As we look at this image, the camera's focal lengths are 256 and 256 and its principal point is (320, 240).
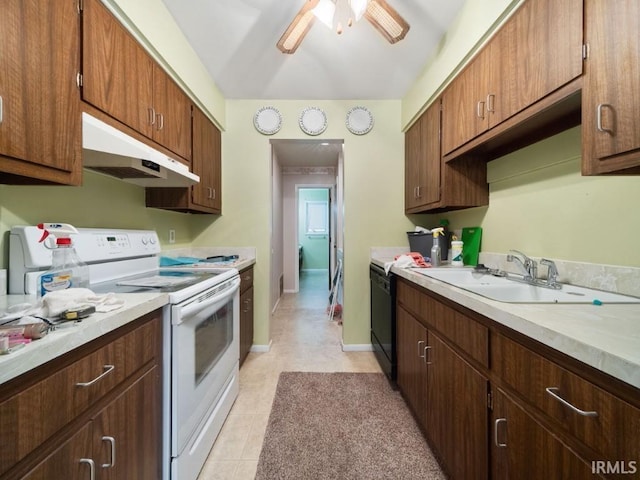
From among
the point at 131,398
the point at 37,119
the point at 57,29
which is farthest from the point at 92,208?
the point at 131,398

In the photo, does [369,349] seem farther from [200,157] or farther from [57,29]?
[57,29]

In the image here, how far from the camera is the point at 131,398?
868 mm

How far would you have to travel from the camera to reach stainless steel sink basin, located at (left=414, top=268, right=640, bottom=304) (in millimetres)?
973

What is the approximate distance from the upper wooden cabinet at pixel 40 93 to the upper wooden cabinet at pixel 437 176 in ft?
6.65

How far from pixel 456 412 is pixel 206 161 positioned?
2372mm

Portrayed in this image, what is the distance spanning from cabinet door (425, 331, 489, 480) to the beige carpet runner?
20 centimetres

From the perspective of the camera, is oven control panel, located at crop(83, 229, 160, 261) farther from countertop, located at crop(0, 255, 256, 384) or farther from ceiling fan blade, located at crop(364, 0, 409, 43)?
ceiling fan blade, located at crop(364, 0, 409, 43)

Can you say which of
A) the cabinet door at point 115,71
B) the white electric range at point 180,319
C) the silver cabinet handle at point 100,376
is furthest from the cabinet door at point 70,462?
the cabinet door at point 115,71

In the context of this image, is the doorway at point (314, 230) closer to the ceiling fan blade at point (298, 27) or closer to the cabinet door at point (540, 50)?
the ceiling fan blade at point (298, 27)

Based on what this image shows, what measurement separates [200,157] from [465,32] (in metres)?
2.01

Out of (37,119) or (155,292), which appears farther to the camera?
(155,292)

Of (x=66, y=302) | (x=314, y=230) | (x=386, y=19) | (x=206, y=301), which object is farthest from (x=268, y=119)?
(x=314, y=230)

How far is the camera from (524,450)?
28.3 inches

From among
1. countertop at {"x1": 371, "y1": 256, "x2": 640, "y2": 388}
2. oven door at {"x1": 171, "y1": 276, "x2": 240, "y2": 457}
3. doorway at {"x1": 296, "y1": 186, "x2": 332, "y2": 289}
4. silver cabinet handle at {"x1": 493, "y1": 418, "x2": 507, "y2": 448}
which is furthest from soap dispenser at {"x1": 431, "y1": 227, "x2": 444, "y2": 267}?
doorway at {"x1": 296, "y1": 186, "x2": 332, "y2": 289}
